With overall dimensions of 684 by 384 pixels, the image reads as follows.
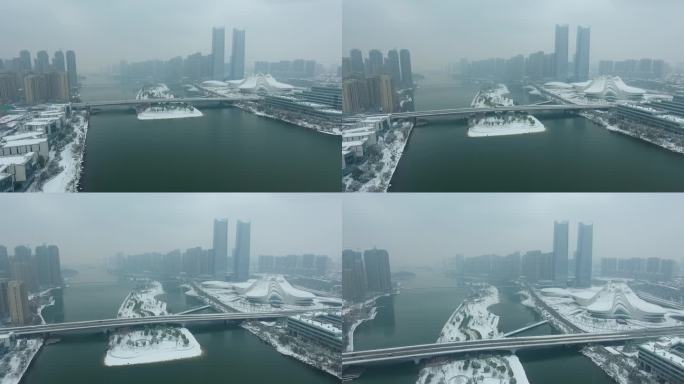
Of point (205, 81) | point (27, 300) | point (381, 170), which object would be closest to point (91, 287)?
point (27, 300)

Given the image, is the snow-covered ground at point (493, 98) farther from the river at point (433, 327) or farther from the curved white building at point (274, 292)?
the curved white building at point (274, 292)

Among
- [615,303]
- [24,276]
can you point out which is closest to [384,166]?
[615,303]

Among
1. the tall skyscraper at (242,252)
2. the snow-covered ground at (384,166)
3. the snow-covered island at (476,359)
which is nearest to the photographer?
the snow-covered ground at (384,166)

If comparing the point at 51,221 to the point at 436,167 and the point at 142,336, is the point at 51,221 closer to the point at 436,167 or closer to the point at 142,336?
the point at 142,336

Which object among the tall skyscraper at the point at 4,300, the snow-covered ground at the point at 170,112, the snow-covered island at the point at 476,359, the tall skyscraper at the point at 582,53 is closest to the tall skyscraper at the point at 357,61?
the snow-covered ground at the point at 170,112

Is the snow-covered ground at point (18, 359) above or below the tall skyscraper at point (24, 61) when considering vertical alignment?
below

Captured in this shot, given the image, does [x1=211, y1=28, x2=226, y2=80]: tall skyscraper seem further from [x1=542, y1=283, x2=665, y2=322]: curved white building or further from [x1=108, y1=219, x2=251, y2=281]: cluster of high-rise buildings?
[x1=542, y1=283, x2=665, y2=322]: curved white building

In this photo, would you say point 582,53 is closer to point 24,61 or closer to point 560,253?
point 560,253
